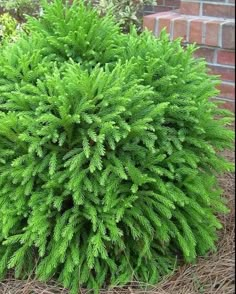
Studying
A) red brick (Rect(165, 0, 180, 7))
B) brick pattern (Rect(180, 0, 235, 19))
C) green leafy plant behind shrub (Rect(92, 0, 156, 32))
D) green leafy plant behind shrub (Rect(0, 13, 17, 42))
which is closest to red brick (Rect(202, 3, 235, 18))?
brick pattern (Rect(180, 0, 235, 19))

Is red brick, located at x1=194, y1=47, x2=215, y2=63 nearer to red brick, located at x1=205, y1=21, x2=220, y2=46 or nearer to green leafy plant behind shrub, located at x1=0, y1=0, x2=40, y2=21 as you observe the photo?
red brick, located at x1=205, y1=21, x2=220, y2=46

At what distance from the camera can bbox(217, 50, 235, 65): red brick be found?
334 cm

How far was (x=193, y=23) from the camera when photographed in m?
3.40

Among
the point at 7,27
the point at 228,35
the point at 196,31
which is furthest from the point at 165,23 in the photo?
the point at 7,27

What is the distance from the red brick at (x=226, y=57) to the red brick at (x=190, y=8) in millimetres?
342

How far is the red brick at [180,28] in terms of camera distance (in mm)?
3453

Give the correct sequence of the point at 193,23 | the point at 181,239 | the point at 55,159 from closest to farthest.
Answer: the point at 55,159 < the point at 181,239 < the point at 193,23

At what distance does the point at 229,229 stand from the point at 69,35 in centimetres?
136

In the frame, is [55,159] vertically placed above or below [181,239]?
above

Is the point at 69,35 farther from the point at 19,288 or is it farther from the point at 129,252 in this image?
the point at 19,288

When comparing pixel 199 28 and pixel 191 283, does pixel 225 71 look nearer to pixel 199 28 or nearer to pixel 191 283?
pixel 199 28

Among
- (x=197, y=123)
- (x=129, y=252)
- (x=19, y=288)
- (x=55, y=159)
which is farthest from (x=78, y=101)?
(x=19, y=288)

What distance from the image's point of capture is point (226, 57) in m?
3.37

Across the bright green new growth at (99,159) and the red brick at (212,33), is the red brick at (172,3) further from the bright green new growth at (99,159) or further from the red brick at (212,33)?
the bright green new growth at (99,159)
